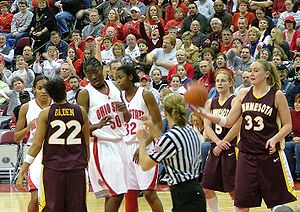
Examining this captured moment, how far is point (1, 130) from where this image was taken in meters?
15.3

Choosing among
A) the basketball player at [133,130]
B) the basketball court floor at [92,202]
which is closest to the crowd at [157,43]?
the basketball court floor at [92,202]

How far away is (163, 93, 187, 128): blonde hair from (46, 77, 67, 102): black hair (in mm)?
1236

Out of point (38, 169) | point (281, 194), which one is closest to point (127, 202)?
point (38, 169)

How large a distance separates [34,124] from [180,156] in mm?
2391

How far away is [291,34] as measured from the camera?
53.3 feet

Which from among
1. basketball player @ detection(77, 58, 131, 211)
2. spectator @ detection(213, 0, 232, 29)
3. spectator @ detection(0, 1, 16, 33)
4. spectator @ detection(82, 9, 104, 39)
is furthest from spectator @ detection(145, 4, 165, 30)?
basketball player @ detection(77, 58, 131, 211)

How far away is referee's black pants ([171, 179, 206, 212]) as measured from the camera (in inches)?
280

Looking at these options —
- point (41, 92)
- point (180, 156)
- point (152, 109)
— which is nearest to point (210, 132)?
point (152, 109)

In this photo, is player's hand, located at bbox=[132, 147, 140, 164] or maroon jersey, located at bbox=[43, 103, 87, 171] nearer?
maroon jersey, located at bbox=[43, 103, 87, 171]

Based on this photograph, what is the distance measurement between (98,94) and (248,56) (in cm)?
652

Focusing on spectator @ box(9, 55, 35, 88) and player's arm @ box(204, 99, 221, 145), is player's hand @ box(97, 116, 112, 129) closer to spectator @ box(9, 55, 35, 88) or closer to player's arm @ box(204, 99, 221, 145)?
player's arm @ box(204, 99, 221, 145)

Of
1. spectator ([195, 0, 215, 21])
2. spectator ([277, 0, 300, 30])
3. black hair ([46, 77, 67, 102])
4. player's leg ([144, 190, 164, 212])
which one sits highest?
spectator ([195, 0, 215, 21])

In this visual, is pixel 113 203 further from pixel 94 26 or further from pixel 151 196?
pixel 94 26

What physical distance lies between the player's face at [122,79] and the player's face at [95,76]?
0.19 metres
